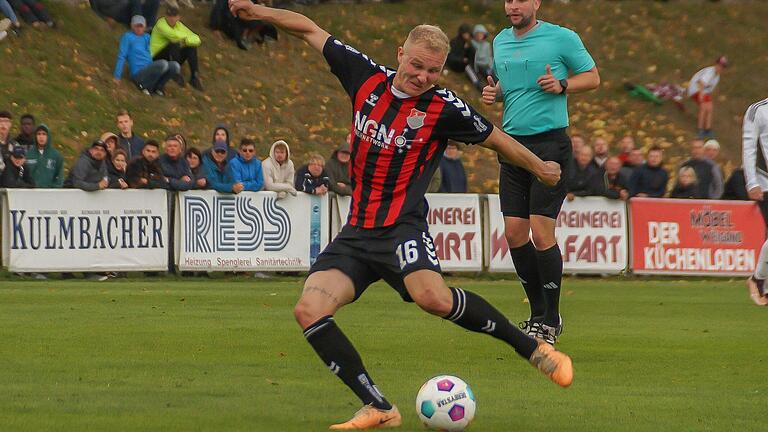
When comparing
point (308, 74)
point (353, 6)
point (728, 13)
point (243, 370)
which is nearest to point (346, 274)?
point (243, 370)

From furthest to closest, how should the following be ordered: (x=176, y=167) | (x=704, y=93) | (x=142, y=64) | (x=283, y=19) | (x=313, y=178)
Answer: (x=704, y=93), (x=142, y=64), (x=313, y=178), (x=176, y=167), (x=283, y=19)

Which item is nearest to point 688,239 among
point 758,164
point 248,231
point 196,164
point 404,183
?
point 248,231

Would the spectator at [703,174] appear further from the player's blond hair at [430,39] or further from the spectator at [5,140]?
the player's blond hair at [430,39]

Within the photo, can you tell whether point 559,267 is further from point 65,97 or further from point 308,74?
point 308,74

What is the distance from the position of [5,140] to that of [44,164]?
23.1 inches

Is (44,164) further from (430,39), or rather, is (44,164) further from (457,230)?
(430,39)

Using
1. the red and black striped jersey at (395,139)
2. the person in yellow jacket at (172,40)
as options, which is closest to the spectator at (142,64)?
the person in yellow jacket at (172,40)

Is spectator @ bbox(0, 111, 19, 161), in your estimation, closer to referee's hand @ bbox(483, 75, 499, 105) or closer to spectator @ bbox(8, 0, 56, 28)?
spectator @ bbox(8, 0, 56, 28)

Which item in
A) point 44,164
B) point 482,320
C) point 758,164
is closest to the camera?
point 482,320

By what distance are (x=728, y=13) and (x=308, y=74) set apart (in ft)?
50.2

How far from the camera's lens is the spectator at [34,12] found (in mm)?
26719

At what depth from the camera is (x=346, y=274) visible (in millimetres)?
7566

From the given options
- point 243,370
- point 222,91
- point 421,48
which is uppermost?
point 222,91

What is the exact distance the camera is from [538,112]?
10406 mm
